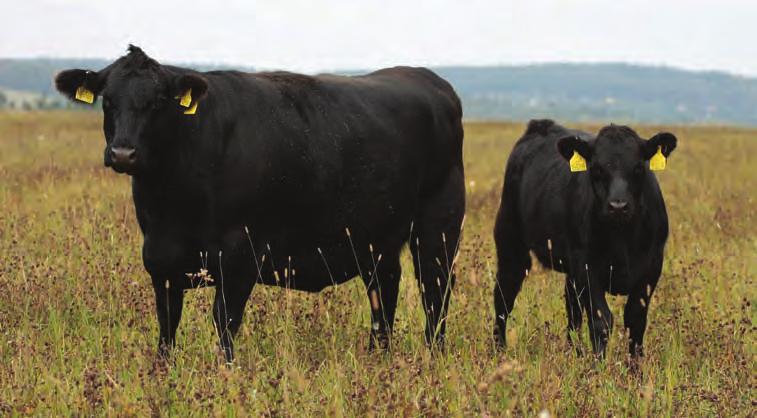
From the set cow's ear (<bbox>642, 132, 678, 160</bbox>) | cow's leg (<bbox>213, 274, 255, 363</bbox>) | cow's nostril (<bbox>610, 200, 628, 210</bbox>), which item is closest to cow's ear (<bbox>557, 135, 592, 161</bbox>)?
cow's ear (<bbox>642, 132, 678, 160</bbox>)

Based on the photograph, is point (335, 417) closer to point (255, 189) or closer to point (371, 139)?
point (255, 189)

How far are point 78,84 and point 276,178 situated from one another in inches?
52.8

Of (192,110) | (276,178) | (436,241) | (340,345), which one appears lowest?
(340,345)

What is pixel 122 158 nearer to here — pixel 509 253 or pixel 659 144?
pixel 659 144

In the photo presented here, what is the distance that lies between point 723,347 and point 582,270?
1.06m

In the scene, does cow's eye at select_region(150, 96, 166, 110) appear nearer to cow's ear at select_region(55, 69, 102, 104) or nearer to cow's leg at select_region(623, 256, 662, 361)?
cow's ear at select_region(55, 69, 102, 104)

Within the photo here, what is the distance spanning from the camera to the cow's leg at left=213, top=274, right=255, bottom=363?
18.9ft

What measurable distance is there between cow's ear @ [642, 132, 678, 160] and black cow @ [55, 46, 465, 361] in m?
1.59

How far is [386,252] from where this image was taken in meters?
7.18

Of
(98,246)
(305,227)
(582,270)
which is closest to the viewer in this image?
(305,227)

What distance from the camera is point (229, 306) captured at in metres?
5.83

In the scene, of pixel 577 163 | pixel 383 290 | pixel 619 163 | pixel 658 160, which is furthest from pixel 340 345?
pixel 658 160

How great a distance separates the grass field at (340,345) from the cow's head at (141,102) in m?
1.03

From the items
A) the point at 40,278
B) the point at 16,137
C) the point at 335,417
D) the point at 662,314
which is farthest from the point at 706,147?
the point at 335,417
